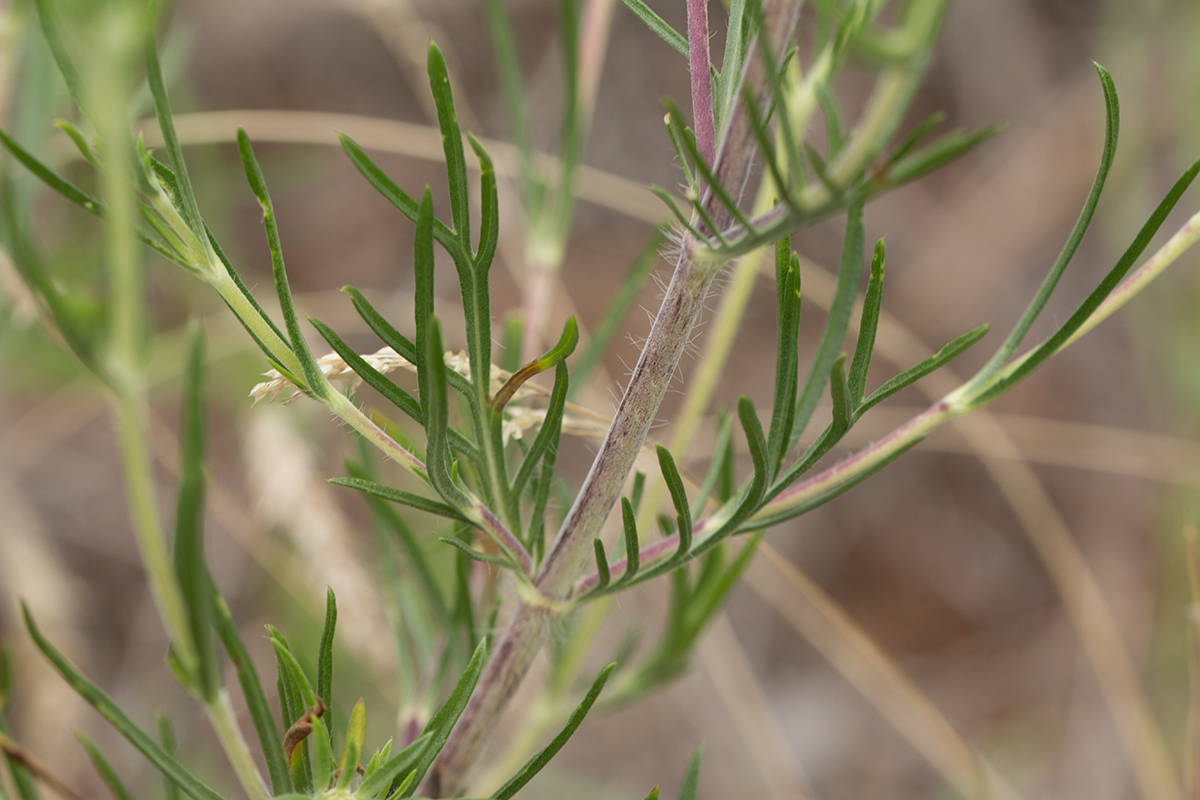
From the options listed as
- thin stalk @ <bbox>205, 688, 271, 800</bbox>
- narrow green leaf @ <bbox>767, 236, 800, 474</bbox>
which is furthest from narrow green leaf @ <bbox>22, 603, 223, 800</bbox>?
narrow green leaf @ <bbox>767, 236, 800, 474</bbox>

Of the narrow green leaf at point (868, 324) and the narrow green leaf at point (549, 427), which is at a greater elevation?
the narrow green leaf at point (868, 324)

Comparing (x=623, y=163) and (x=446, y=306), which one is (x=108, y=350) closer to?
(x=446, y=306)

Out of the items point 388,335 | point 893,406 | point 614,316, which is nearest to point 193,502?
point 388,335

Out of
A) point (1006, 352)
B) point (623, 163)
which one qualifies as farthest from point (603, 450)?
point (623, 163)

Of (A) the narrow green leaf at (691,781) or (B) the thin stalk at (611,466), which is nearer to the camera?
(B) the thin stalk at (611,466)

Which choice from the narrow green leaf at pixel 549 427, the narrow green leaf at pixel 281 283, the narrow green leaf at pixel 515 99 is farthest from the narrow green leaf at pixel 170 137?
the narrow green leaf at pixel 515 99

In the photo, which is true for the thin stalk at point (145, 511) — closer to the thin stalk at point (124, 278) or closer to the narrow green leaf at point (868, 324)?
the thin stalk at point (124, 278)

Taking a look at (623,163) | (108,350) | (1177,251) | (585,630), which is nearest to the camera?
Answer: (108,350)
